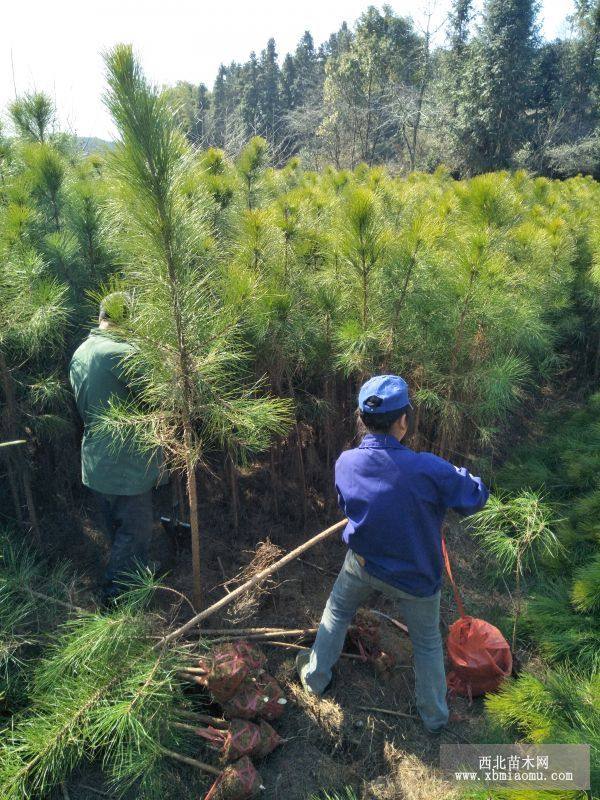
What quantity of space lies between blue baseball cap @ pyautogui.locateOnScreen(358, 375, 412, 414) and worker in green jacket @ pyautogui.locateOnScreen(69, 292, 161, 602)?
42.5 inches

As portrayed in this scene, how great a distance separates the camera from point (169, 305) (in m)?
2.17

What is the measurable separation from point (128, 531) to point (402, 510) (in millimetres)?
1475

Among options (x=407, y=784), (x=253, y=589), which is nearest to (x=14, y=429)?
(x=253, y=589)

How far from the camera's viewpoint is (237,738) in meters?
2.05

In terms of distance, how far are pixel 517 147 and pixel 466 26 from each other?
6.52 metres

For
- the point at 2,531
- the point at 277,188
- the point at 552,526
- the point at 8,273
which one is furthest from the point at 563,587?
the point at 277,188

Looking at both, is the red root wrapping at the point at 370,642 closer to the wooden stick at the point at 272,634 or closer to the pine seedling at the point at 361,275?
the wooden stick at the point at 272,634

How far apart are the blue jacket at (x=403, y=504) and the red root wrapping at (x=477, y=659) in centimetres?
51

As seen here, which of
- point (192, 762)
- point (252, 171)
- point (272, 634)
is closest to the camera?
point (192, 762)

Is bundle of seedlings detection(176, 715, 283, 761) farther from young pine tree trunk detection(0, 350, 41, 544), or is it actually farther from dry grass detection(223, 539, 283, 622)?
young pine tree trunk detection(0, 350, 41, 544)

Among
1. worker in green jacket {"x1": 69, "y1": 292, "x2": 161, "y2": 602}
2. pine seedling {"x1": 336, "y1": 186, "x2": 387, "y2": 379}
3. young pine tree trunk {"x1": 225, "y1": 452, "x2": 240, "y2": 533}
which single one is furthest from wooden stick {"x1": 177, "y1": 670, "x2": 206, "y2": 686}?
pine seedling {"x1": 336, "y1": 186, "x2": 387, "y2": 379}

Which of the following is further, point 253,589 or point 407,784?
point 253,589

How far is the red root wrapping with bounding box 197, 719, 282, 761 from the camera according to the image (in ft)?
6.66

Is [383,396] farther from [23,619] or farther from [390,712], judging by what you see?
[23,619]
